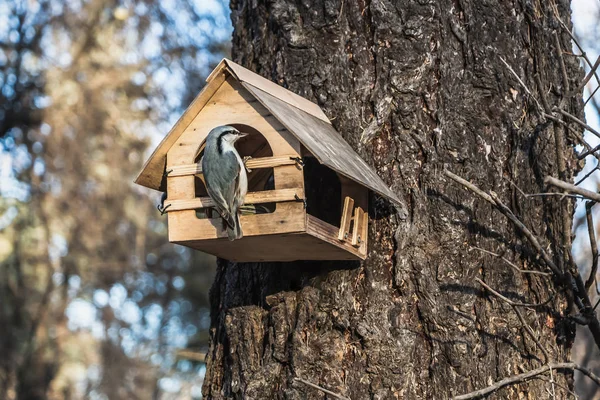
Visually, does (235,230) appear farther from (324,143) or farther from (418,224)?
(418,224)

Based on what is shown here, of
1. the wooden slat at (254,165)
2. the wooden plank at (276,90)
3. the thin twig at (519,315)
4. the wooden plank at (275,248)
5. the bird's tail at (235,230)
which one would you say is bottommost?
the thin twig at (519,315)

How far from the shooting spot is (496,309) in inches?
107

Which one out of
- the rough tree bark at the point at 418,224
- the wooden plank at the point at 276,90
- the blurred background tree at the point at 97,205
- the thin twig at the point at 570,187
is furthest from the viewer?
the blurred background tree at the point at 97,205

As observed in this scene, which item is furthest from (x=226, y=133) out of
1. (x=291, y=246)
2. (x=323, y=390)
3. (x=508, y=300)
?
(x=508, y=300)

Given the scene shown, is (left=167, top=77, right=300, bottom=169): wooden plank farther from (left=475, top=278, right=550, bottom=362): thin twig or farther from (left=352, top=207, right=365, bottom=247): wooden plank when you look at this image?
(left=475, top=278, right=550, bottom=362): thin twig

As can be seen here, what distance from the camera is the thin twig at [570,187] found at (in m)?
1.77

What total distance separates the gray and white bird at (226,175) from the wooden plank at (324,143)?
17cm

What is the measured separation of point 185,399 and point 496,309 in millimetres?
11600

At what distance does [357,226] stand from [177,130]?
69 cm

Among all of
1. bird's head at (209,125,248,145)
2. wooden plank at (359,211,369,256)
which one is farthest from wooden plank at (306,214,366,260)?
bird's head at (209,125,248,145)

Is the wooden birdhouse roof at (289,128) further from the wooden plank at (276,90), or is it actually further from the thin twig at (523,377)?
the thin twig at (523,377)

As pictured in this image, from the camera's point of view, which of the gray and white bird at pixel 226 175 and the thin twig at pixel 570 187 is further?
the gray and white bird at pixel 226 175

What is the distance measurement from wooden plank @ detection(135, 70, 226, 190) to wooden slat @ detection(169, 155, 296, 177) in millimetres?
82

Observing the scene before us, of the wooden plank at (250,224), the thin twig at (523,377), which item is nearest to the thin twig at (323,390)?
the thin twig at (523,377)
